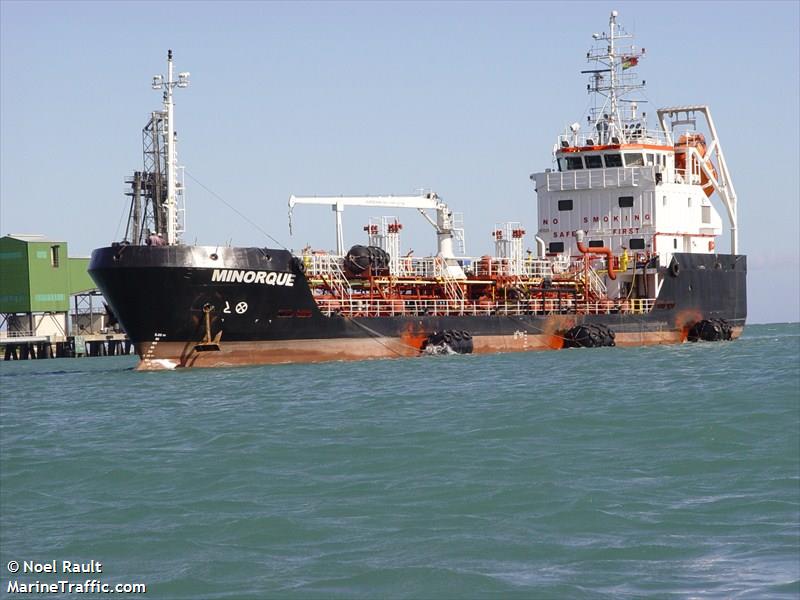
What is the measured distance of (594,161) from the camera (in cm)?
4672

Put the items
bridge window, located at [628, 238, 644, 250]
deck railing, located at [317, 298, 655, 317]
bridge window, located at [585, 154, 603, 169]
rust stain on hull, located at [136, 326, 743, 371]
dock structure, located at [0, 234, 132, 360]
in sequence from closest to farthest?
rust stain on hull, located at [136, 326, 743, 371] → deck railing, located at [317, 298, 655, 317] → bridge window, located at [628, 238, 644, 250] → bridge window, located at [585, 154, 603, 169] → dock structure, located at [0, 234, 132, 360]

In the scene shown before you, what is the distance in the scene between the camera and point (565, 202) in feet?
155

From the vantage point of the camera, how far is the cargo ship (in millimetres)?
32719

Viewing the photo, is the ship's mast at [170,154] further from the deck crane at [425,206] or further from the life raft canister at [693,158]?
the life raft canister at [693,158]

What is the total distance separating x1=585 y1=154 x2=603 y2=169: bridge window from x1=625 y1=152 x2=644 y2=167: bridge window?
1.02 meters

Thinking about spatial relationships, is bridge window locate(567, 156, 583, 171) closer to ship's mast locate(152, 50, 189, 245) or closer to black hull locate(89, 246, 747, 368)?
black hull locate(89, 246, 747, 368)

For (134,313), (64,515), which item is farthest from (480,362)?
(64,515)

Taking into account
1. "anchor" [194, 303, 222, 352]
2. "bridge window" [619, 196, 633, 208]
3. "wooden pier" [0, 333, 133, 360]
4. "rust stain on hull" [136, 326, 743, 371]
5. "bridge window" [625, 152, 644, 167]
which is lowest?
"wooden pier" [0, 333, 133, 360]

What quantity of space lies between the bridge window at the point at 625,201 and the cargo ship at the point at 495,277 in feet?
0.13

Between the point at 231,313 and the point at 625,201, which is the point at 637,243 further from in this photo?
the point at 231,313

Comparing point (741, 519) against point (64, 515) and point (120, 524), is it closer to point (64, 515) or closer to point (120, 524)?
point (120, 524)

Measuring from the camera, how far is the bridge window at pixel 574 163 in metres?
46.9

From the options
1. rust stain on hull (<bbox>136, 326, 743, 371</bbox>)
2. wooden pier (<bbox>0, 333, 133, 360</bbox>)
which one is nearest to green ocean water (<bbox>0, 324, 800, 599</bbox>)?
rust stain on hull (<bbox>136, 326, 743, 371</bbox>)

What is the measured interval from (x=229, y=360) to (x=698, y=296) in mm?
21464
